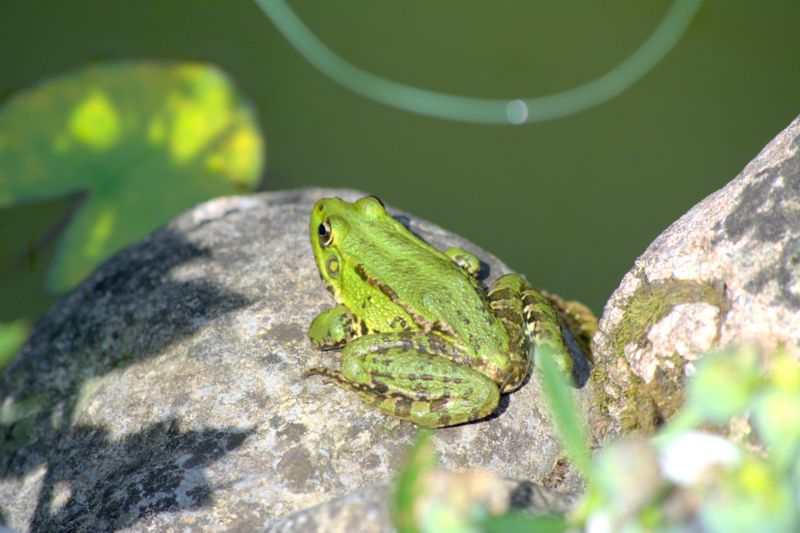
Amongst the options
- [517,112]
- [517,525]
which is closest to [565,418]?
[517,525]

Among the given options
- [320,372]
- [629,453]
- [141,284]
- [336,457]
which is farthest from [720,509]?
[141,284]

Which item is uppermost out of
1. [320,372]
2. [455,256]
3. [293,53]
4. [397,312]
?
[293,53]

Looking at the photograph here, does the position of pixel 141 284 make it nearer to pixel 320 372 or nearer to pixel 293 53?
pixel 320 372

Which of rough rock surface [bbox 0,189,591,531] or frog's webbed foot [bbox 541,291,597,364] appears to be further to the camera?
frog's webbed foot [bbox 541,291,597,364]

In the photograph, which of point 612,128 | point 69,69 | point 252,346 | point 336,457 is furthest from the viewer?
point 612,128

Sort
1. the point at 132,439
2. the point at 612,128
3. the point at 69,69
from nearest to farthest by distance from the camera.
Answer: the point at 132,439 < the point at 69,69 < the point at 612,128

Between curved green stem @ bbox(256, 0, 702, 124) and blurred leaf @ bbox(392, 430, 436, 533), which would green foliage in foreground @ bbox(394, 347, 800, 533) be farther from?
curved green stem @ bbox(256, 0, 702, 124)

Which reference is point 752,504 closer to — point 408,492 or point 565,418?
point 565,418

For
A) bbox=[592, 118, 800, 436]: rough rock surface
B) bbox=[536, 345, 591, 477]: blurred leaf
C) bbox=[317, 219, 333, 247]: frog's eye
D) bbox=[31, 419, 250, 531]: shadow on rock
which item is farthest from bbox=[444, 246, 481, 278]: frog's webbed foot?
bbox=[536, 345, 591, 477]: blurred leaf
